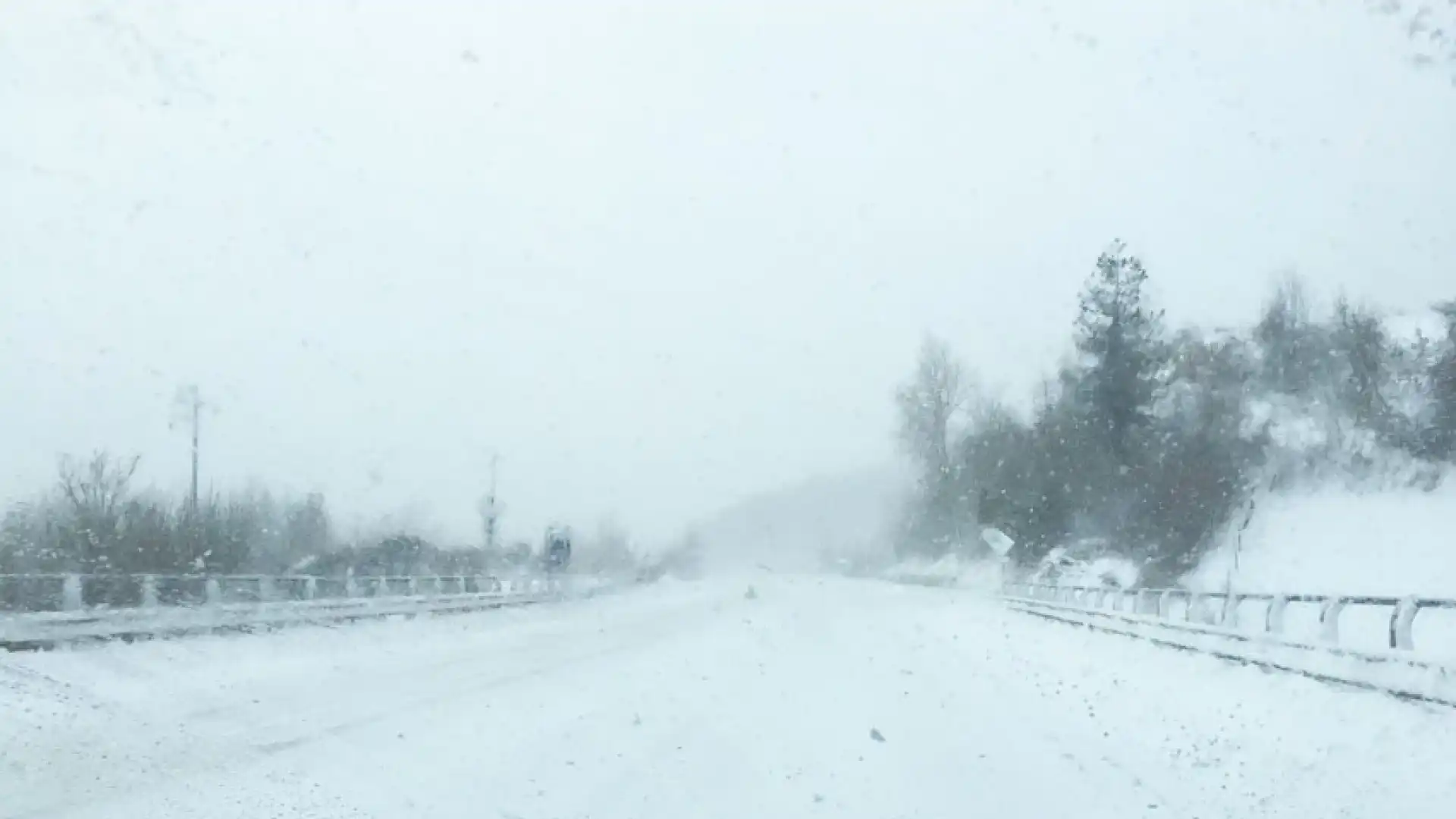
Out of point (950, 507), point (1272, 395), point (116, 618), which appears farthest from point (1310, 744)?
point (950, 507)

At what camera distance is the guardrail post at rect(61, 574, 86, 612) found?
31875mm

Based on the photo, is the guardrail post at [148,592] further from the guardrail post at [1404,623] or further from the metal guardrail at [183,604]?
the guardrail post at [1404,623]

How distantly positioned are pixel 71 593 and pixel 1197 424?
2309 inches

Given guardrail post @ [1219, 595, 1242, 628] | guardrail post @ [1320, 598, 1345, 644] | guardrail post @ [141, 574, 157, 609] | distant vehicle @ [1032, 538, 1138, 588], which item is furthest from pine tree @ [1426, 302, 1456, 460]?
guardrail post @ [141, 574, 157, 609]

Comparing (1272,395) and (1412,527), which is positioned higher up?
(1272,395)

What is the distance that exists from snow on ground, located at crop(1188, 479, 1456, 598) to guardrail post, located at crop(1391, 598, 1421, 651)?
105ft

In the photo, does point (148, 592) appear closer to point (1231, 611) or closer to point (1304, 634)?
point (1231, 611)

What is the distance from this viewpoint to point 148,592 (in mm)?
35219

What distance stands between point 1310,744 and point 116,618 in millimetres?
25430

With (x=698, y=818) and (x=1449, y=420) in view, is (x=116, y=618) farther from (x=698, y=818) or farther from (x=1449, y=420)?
(x=1449, y=420)

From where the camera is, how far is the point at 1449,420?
62.4 meters

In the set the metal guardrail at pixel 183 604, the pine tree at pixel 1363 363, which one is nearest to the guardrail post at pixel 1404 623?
the metal guardrail at pixel 183 604

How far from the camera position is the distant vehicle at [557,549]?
3307 inches

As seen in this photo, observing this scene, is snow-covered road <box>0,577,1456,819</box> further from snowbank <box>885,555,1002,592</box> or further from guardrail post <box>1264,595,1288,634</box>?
snowbank <box>885,555,1002,592</box>
